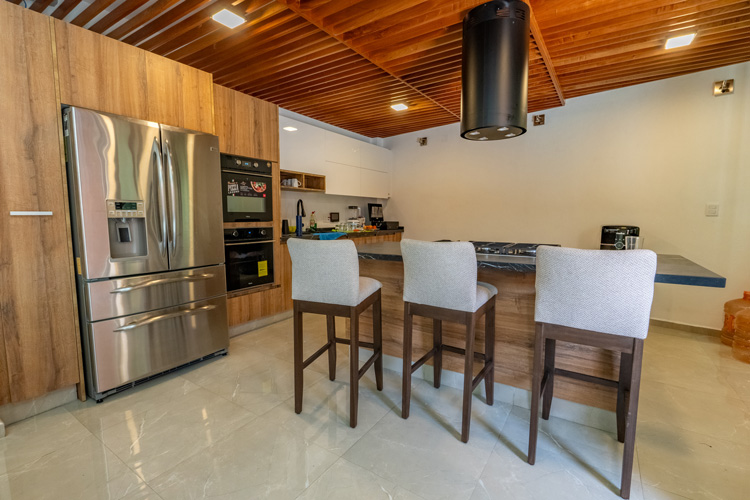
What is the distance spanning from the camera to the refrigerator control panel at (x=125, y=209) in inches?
→ 81.2

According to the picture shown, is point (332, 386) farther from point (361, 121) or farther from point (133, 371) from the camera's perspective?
point (361, 121)

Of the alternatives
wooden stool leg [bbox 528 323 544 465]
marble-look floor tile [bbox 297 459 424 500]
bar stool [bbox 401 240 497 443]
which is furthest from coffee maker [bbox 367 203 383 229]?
marble-look floor tile [bbox 297 459 424 500]

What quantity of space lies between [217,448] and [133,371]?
39.4 inches

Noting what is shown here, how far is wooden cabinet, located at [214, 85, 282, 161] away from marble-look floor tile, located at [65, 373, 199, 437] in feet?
6.64

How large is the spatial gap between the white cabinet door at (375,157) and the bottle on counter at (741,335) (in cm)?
454

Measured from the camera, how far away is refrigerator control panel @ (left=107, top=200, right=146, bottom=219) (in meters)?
2.06

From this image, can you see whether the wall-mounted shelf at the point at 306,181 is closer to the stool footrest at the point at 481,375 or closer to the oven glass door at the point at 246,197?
the oven glass door at the point at 246,197

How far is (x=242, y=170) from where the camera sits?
3164 millimetres

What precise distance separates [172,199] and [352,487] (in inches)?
85.6

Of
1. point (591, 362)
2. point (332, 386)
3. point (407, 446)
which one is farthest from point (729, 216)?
point (332, 386)

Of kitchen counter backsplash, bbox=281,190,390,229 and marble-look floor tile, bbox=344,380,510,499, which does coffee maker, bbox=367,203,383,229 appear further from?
marble-look floor tile, bbox=344,380,510,499

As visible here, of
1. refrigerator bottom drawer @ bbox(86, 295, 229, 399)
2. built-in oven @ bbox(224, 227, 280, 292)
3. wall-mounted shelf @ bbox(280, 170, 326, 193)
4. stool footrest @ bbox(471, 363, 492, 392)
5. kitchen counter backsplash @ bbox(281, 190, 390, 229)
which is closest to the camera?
stool footrest @ bbox(471, 363, 492, 392)

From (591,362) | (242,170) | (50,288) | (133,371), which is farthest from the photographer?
(242,170)

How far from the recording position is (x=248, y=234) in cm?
324
